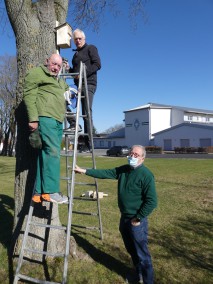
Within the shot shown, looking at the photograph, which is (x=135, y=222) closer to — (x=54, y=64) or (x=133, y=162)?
(x=133, y=162)

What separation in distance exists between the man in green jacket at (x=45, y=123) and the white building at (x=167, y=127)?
4705 centimetres

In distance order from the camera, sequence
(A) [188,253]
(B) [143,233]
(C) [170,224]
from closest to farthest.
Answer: (B) [143,233] < (A) [188,253] < (C) [170,224]

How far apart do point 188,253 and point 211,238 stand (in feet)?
3.24

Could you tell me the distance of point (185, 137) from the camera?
51562mm

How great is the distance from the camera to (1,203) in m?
9.48

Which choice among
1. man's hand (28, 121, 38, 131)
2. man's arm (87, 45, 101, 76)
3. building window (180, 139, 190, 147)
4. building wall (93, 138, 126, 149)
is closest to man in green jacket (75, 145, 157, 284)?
man's hand (28, 121, 38, 131)

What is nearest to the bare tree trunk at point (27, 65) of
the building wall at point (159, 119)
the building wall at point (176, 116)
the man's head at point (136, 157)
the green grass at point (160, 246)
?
the green grass at point (160, 246)

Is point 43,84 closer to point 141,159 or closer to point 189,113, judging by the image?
point 141,159

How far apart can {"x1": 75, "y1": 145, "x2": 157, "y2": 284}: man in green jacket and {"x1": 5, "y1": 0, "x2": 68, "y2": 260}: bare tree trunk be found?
1178mm

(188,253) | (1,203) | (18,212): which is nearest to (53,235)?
(18,212)

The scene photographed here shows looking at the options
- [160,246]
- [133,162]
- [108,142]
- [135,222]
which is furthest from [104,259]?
[108,142]

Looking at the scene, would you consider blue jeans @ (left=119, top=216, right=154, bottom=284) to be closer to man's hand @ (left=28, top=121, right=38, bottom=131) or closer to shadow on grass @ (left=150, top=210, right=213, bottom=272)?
shadow on grass @ (left=150, top=210, right=213, bottom=272)

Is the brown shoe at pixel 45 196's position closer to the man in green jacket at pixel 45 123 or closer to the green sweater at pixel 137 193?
the man in green jacket at pixel 45 123

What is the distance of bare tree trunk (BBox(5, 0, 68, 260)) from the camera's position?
484cm
